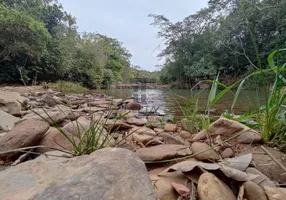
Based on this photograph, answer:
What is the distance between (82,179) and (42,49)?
32.7ft

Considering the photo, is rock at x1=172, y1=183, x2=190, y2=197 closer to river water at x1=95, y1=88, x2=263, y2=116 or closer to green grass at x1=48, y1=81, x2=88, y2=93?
river water at x1=95, y1=88, x2=263, y2=116

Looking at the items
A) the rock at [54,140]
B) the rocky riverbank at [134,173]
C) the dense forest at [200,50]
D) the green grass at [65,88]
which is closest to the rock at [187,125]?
the rocky riverbank at [134,173]

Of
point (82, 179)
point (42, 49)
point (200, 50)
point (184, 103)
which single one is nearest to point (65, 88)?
point (42, 49)

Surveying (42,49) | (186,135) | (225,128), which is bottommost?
(186,135)

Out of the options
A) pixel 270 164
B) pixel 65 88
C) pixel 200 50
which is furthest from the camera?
pixel 200 50

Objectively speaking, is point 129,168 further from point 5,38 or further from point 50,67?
point 50,67

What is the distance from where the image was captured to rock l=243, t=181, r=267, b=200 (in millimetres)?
546

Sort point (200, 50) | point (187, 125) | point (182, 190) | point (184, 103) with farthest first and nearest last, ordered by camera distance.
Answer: point (200, 50) → point (184, 103) → point (187, 125) → point (182, 190)

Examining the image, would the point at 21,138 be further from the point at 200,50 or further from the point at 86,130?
the point at 200,50

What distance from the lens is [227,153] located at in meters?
0.86

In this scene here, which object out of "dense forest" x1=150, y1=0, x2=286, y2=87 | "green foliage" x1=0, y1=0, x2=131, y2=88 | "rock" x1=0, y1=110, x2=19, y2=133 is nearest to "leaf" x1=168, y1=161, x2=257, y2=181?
"rock" x1=0, y1=110, x2=19, y2=133

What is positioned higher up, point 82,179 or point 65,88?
point 82,179

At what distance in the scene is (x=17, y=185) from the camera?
451 millimetres

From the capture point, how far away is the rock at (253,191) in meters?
0.55
